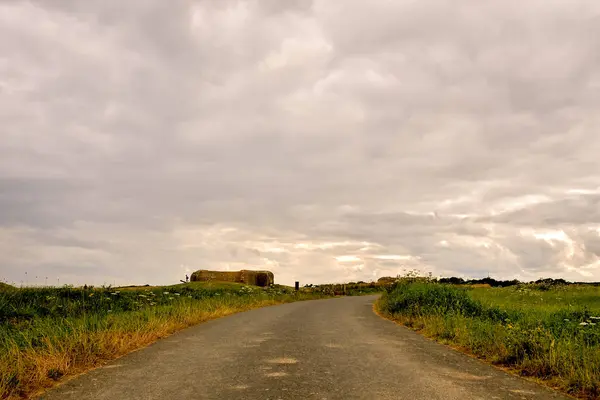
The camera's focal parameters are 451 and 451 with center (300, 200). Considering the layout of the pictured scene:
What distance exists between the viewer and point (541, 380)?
7977 mm

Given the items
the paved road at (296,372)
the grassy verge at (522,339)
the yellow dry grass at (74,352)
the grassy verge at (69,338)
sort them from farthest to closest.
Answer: the grassy verge at (522,339) → the grassy verge at (69,338) → the yellow dry grass at (74,352) → the paved road at (296,372)

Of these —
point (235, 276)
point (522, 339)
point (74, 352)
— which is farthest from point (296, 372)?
point (235, 276)

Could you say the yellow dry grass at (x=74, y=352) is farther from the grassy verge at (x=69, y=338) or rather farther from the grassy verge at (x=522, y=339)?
the grassy verge at (x=522, y=339)

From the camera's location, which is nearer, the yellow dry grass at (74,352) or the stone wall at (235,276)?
the yellow dry grass at (74,352)

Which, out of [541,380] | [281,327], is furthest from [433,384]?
[281,327]

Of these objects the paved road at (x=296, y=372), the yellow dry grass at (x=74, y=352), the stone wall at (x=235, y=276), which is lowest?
the paved road at (x=296, y=372)

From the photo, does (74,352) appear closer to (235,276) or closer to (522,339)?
(522,339)

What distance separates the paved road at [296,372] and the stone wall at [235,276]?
2002 inches

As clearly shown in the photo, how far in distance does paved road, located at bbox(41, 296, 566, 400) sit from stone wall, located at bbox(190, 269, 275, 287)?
2002 inches

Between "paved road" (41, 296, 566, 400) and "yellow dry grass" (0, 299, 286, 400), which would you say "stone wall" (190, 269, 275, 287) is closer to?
"yellow dry grass" (0, 299, 286, 400)

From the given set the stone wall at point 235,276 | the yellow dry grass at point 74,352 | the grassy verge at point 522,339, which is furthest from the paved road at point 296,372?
the stone wall at point 235,276

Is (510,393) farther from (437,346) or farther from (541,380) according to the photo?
(437,346)

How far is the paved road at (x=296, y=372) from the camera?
6.75 meters

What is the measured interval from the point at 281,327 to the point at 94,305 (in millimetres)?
10489
